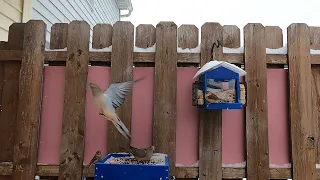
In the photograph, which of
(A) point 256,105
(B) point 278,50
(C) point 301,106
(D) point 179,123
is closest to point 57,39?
(D) point 179,123

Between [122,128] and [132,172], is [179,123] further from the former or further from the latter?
[132,172]

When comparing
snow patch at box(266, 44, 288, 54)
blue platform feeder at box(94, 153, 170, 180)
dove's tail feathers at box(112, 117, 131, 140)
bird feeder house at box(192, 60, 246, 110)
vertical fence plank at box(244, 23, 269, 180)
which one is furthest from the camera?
snow patch at box(266, 44, 288, 54)

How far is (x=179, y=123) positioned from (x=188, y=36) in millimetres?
737

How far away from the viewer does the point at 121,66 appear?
2.36m

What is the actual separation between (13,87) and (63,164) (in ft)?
2.57

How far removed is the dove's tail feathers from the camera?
2.16 metres

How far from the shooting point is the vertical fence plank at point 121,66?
232cm

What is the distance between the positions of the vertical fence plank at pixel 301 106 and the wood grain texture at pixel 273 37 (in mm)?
82

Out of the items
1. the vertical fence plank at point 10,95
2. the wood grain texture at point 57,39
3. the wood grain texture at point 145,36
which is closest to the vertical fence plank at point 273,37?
the wood grain texture at point 145,36

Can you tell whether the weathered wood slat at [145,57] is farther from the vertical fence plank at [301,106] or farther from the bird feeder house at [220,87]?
the bird feeder house at [220,87]

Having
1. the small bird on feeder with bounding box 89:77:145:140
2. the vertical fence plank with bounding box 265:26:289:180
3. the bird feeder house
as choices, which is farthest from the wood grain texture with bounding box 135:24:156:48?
the vertical fence plank with bounding box 265:26:289:180

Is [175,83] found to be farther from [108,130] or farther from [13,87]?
[13,87]

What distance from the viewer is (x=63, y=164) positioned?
7.57 ft

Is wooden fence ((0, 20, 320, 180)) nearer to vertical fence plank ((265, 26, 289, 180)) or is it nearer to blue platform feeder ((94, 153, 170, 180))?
vertical fence plank ((265, 26, 289, 180))
